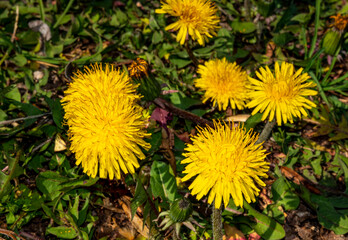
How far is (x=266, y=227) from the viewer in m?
2.29

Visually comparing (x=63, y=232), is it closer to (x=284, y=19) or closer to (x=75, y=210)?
(x=75, y=210)

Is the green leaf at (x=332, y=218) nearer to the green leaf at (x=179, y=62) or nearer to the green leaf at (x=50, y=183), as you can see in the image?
the green leaf at (x=179, y=62)

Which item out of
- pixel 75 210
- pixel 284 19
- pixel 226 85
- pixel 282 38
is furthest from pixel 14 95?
pixel 284 19

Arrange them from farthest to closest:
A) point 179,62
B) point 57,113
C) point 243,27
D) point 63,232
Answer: point 243,27
point 179,62
point 57,113
point 63,232

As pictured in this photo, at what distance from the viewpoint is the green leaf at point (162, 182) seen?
2365 millimetres

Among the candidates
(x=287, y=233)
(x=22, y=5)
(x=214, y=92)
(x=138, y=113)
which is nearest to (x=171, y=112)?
(x=214, y=92)

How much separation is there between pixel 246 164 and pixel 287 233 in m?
1.04

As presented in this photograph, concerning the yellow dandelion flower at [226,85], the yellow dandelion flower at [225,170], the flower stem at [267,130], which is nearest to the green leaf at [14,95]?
the yellow dandelion flower at [226,85]

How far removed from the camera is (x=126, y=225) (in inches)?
96.3

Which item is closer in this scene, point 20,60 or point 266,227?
point 266,227

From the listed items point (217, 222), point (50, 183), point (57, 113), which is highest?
point (217, 222)

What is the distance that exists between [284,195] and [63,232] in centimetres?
178

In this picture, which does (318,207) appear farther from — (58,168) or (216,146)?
(58,168)

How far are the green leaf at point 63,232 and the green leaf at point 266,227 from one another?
4.41ft
